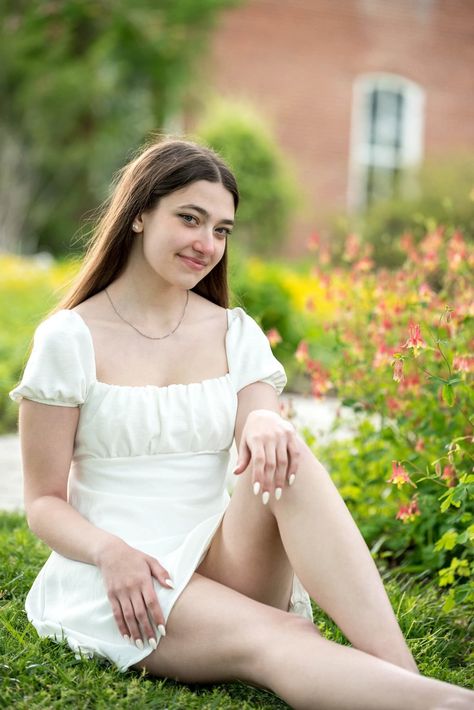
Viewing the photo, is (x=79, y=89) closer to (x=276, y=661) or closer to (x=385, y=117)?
(x=385, y=117)

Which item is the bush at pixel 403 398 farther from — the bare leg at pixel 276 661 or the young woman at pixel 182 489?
the bare leg at pixel 276 661

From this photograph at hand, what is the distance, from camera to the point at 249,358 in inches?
97.7

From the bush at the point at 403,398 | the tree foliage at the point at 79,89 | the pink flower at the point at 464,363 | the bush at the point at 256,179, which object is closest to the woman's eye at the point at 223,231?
the pink flower at the point at 464,363

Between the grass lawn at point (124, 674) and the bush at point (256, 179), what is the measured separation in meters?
9.23

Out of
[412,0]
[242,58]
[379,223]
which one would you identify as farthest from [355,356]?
[412,0]

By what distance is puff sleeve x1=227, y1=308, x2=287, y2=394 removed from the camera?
2459mm

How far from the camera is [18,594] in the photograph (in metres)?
2.87

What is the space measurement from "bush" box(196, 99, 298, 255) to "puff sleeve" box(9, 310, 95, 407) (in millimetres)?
9553

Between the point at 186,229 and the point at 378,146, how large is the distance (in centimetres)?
1352

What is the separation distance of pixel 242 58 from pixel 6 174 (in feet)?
12.6

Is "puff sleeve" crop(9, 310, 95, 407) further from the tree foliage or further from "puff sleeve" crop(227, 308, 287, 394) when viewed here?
the tree foliage

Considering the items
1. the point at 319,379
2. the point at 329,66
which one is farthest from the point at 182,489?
the point at 329,66

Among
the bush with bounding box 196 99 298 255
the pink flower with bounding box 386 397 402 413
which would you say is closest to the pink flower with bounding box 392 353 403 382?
the pink flower with bounding box 386 397 402 413

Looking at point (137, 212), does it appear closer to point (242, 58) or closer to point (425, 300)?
point (425, 300)
